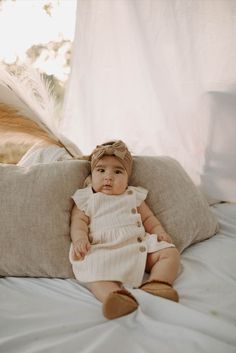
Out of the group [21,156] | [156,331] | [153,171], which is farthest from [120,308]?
[21,156]

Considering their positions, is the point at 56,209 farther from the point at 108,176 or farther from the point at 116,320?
the point at 116,320

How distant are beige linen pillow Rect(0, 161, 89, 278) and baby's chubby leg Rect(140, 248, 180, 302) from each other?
0.22m

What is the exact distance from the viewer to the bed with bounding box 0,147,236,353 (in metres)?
0.73

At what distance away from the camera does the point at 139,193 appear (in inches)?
45.9

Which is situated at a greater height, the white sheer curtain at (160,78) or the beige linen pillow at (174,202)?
the white sheer curtain at (160,78)

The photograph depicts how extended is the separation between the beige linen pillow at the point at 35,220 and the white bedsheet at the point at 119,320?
36 mm

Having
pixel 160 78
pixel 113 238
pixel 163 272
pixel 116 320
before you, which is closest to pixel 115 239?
pixel 113 238

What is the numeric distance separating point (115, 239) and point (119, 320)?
0.86 feet

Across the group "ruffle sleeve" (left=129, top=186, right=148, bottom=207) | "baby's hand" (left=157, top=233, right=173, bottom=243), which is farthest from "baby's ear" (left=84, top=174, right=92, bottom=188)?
"baby's hand" (left=157, top=233, right=173, bottom=243)

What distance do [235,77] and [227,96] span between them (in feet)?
0.25

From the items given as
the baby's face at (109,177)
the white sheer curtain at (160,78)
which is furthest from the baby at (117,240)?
the white sheer curtain at (160,78)

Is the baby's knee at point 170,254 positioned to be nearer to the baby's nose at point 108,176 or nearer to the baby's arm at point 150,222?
the baby's arm at point 150,222

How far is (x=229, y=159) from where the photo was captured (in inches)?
60.4

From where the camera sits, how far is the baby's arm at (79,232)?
99 cm
